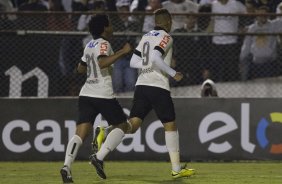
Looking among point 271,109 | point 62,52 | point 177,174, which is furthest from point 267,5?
point 177,174

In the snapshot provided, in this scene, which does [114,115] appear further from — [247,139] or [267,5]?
[267,5]

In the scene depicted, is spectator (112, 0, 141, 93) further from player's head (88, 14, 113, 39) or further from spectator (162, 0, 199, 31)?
player's head (88, 14, 113, 39)

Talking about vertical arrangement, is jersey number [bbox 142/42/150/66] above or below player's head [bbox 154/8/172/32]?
below

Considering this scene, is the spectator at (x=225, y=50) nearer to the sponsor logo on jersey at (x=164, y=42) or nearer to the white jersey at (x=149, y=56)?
the white jersey at (x=149, y=56)

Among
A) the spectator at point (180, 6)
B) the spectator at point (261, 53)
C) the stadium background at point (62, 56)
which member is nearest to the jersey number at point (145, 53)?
the stadium background at point (62, 56)

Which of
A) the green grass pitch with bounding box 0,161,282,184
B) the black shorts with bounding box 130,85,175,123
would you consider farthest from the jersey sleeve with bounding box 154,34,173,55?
the green grass pitch with bounding box 0,161,282,184

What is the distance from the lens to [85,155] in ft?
53.1

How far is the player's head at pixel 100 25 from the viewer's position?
1198cm

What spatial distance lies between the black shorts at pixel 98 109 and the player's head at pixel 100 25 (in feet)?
2.90

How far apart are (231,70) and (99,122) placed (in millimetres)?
2645

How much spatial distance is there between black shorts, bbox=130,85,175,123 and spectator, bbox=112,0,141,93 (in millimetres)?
3741

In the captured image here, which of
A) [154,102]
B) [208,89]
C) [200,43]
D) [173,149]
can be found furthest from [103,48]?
[200,43]

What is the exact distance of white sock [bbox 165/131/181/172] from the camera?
12195mm

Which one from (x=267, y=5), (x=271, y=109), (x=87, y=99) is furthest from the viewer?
(x=267, y=5)
